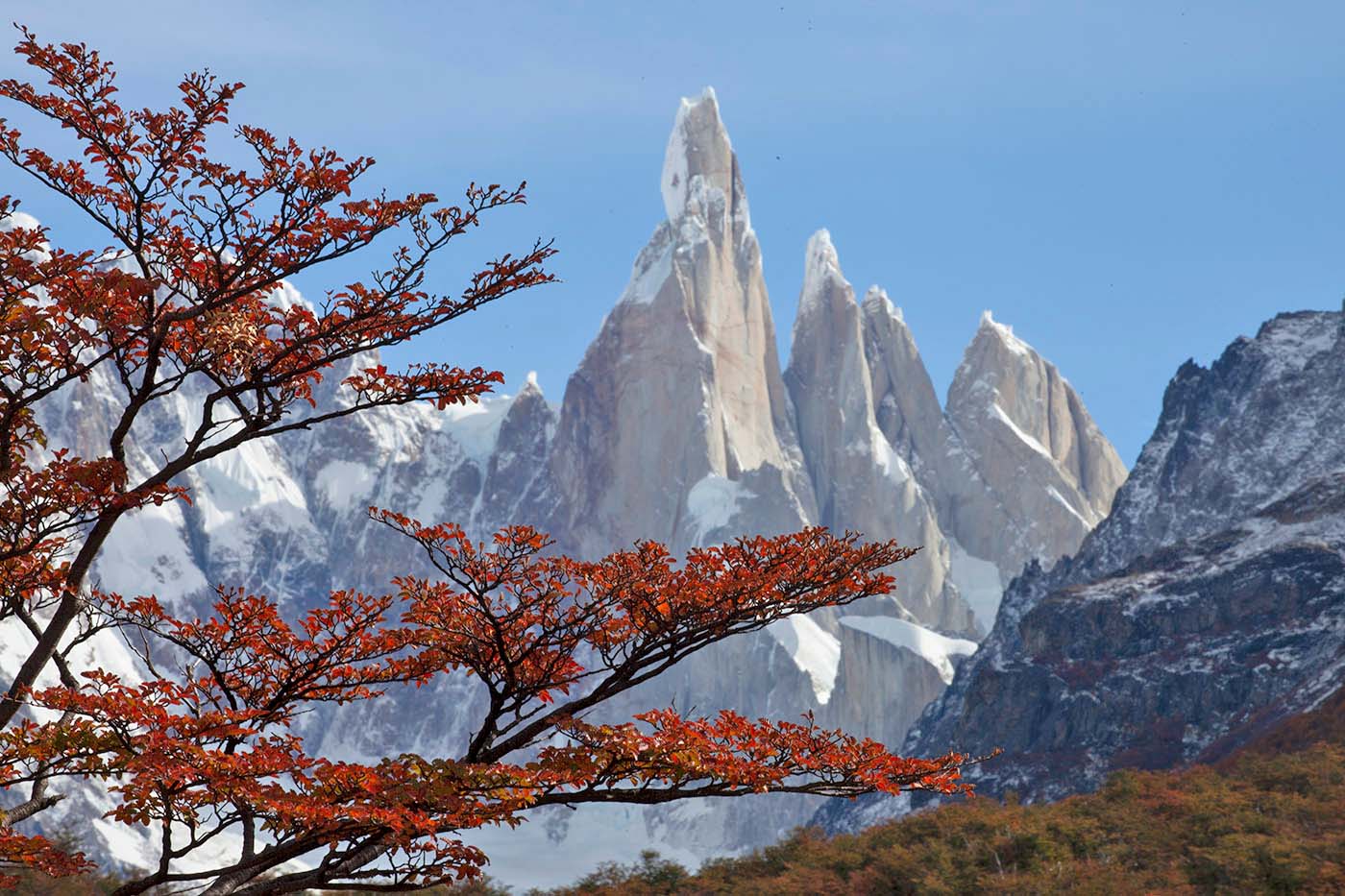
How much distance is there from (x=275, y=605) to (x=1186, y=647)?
128197mm

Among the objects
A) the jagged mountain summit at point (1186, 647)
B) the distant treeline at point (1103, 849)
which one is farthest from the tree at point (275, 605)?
the jagged mountain summit at point (1186, 647)

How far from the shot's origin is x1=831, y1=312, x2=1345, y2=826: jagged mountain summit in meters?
122

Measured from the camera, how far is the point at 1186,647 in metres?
132

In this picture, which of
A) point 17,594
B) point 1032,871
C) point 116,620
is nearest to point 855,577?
point 116,620

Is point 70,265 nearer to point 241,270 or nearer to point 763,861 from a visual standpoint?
point 241,270

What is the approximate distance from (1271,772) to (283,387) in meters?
64.8

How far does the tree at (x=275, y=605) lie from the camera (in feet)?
43.3

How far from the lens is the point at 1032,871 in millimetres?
57375

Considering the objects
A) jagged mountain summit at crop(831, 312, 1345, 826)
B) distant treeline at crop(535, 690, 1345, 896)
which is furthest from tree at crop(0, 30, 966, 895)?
jagged mountain summit at crop(831, 312, 1345, 826)

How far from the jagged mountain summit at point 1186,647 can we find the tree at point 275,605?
3915 inches

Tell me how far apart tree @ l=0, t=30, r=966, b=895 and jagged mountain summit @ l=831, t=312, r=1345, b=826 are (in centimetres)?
9943

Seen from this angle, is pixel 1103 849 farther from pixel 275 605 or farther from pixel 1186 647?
pixel 1186 647

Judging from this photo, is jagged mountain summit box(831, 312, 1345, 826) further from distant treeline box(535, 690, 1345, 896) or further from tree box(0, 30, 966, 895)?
tree box(0, 30, 966, 895)

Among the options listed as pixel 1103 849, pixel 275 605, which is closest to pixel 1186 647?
pixel 1103 849
